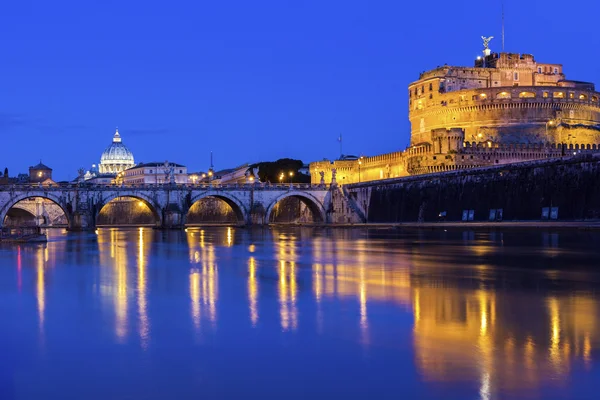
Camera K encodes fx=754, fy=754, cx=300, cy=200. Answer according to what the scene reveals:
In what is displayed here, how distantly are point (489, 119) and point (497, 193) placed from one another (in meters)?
35.9

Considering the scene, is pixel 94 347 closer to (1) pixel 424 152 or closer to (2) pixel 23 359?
(2) pixel 23 359

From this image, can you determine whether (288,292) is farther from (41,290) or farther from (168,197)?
(168,197)

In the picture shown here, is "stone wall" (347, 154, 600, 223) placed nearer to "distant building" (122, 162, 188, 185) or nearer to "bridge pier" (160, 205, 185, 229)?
"bridge pier" (160, 205, 185, 229)

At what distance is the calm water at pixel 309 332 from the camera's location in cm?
1055

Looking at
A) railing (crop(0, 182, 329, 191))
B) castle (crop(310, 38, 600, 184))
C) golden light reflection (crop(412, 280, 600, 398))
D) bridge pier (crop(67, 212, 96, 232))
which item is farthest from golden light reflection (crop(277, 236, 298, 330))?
castle (crop(310, 38, 600, 184))

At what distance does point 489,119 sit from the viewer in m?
96.2

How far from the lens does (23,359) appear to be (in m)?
12.5

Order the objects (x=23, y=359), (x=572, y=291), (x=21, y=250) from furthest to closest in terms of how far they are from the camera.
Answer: (x=21, y=250), (x=572, y=291), (x=23, y=359)

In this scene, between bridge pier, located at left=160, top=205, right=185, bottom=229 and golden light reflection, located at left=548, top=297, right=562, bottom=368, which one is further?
bridge pier, located at left=160, top=205, right=185, bottom=229

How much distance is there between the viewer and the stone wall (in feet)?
175

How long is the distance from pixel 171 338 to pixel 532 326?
6.71 meters

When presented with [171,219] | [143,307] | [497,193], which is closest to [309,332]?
[143,307]

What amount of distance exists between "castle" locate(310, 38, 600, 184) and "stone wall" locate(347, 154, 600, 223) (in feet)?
26.7

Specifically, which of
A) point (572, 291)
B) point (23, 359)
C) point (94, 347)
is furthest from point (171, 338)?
point (572, 291)
